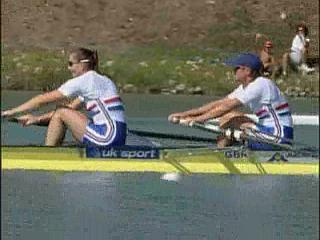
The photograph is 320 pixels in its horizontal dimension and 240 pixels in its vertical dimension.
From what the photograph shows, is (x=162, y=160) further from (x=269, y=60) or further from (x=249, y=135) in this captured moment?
(x=269, y=60)

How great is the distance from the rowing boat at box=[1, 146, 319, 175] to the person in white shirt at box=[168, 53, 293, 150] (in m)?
0.26

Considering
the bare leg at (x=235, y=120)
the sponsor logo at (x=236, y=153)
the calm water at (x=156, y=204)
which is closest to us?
the calm water at (x=156, y=204)

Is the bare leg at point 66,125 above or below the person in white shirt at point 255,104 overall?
below

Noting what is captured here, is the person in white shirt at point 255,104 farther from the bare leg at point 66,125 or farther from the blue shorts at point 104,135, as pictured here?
the bare leg at point 66,125

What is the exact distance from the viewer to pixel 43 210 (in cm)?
520

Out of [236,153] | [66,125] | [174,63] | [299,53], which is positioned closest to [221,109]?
[236,153]

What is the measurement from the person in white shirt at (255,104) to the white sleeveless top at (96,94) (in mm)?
438

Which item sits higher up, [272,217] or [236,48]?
[236,48]

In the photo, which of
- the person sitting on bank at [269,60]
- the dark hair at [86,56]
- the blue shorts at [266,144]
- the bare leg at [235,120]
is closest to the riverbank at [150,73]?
the person sitting on bank at [269,60]

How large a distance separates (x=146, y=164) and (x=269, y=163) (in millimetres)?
731

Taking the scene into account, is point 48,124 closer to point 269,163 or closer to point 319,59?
point 269,163

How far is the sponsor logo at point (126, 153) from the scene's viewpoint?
5988mm

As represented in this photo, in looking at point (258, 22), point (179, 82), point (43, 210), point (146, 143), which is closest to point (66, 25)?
point (179, 82)

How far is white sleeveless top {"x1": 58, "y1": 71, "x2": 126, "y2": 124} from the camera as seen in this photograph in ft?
19.7
